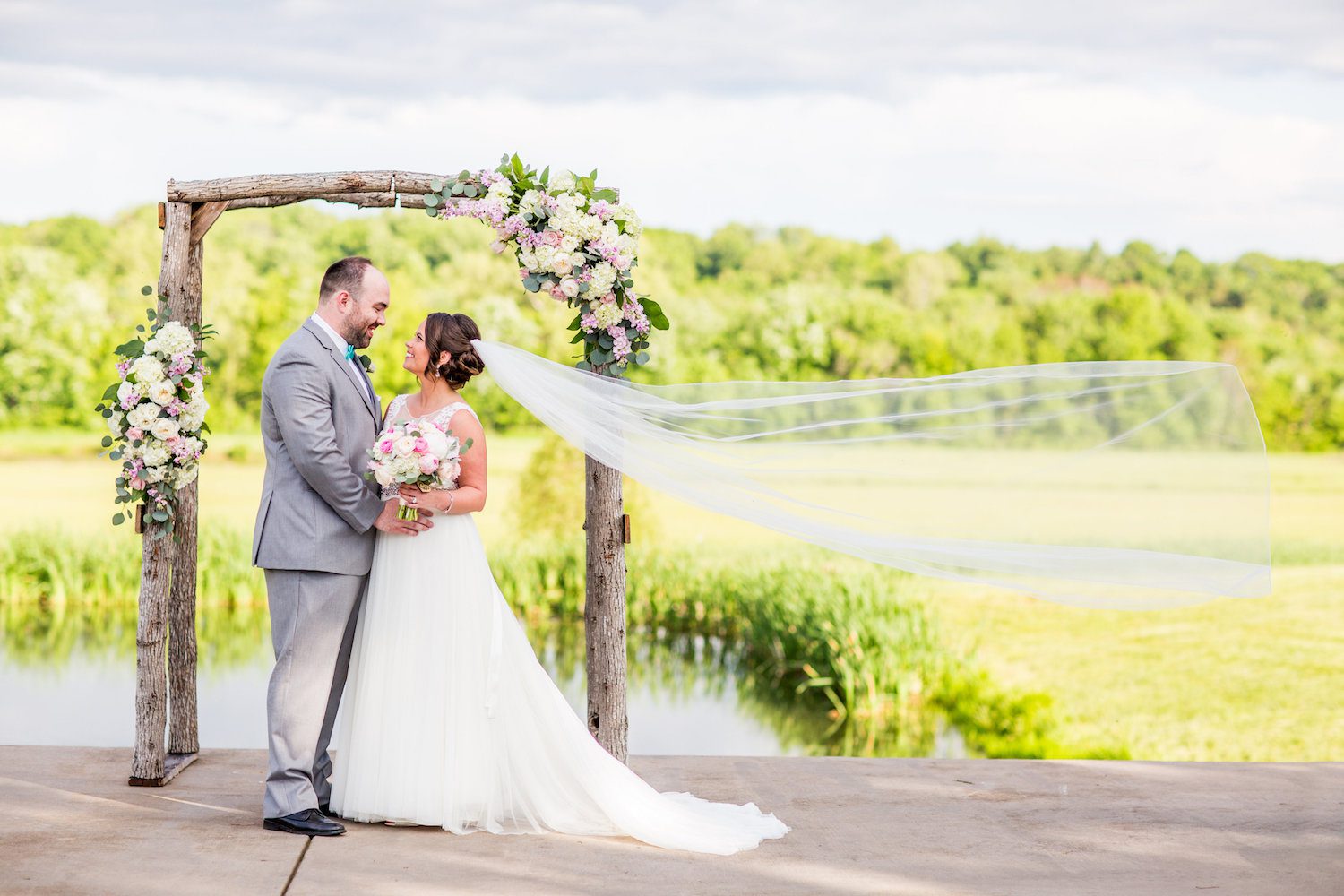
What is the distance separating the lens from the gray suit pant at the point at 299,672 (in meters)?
4.00

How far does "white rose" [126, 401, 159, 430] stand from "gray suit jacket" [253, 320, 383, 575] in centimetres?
63


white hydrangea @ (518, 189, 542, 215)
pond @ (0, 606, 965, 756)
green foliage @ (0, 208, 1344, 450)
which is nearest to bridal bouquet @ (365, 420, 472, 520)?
white hydrangea @ (518, 189, 542, 215)

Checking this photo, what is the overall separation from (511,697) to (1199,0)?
757 inches

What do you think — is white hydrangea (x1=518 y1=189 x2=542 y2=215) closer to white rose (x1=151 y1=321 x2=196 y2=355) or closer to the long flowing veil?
the long flowing veil

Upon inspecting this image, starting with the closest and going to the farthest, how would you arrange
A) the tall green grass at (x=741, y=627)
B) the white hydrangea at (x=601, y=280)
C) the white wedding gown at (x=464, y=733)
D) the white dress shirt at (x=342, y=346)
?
the white wedding gown at (x=464, y=733) < the white dress shirt at (x=342, y=346) < the white hydrangea at (x=601, y=280) < the tall green grass at (x=741, y=627)

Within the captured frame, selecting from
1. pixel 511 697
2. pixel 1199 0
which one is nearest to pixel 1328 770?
pixel 511 697

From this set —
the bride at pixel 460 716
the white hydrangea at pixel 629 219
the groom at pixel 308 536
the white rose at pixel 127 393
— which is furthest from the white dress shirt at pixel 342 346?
the white hydrangea at pixel 629 219

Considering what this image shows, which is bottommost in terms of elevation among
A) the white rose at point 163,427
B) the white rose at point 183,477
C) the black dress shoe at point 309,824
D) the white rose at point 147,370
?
the black dress shoe at point 309,824

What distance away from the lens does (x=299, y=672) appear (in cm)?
403

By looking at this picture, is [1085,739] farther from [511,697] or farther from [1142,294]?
[1142,294]

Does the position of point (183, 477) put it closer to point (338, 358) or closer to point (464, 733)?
point (338, 358)

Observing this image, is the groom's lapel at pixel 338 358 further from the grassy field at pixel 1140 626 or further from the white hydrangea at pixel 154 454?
the grassy field at pixel 1140 626

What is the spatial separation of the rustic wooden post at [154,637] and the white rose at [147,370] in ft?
1.18

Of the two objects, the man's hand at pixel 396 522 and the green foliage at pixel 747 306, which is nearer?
the man's hand at pixel 396 522
